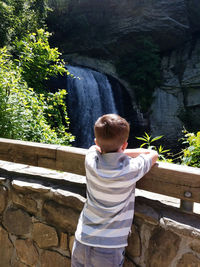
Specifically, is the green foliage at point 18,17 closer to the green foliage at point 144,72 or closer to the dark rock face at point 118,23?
the dark rock face at point 118,23

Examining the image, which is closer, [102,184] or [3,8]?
[102,184]

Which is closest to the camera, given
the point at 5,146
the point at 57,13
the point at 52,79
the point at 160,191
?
the point at 160,191

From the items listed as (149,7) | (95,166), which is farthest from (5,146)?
(149,7)

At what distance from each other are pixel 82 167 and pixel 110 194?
39 cm

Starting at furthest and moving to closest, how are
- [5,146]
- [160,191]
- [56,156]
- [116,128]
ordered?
[5,146] < [56,156] < [160,191] < [116,128]

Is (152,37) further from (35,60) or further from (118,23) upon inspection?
(35,60)

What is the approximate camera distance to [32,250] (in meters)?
1.65

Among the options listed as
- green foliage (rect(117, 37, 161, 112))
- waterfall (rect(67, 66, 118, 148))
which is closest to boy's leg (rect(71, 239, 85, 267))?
waterfall (rect(67, 66, 118, 148))

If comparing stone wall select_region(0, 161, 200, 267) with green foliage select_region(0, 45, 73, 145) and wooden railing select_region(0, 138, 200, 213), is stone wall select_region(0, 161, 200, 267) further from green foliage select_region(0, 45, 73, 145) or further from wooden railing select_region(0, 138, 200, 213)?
green foliage select_region(0, 45, 73, 145)

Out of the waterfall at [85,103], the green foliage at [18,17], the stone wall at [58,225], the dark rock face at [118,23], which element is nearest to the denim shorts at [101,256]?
the stone wall at [58,225]

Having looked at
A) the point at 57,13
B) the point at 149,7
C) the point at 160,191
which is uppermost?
the point at 149,7

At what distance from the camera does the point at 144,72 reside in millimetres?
14594

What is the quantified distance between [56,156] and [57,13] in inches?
590

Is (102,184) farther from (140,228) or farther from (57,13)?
(57,13)
